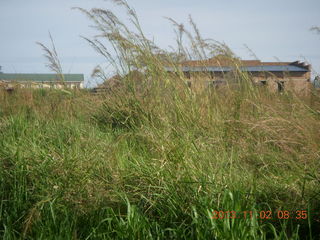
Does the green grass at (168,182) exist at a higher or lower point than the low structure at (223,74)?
lower

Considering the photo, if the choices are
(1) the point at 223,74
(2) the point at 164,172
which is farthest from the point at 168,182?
(1) the point at 223,74

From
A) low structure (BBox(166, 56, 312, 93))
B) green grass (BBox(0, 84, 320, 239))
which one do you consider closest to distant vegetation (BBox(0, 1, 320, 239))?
green grass (BBox(0, 84, 320, 239))

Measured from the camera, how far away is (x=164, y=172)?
2393 millimetres

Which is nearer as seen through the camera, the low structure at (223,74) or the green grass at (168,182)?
the green grass at (168,182)

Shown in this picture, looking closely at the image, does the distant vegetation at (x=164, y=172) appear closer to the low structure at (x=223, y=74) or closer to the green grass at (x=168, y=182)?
the green grass at (x=168, y=182)

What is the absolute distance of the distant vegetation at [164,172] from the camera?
80.2 inches

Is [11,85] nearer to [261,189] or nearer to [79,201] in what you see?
[79,201]

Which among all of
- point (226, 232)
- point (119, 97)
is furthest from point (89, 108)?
point (226, 232)

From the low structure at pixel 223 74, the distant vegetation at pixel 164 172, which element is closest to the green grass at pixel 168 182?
the distant vegetation at pixel 164 172

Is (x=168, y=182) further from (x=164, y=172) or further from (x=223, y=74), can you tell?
(x=223, y=74)

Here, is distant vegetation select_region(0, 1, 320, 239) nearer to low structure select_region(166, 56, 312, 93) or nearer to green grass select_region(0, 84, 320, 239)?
green grass select_region(0, 84, 320, 239)

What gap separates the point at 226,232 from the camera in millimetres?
1803

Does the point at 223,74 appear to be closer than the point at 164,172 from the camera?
No

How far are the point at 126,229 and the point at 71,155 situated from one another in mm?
1073
